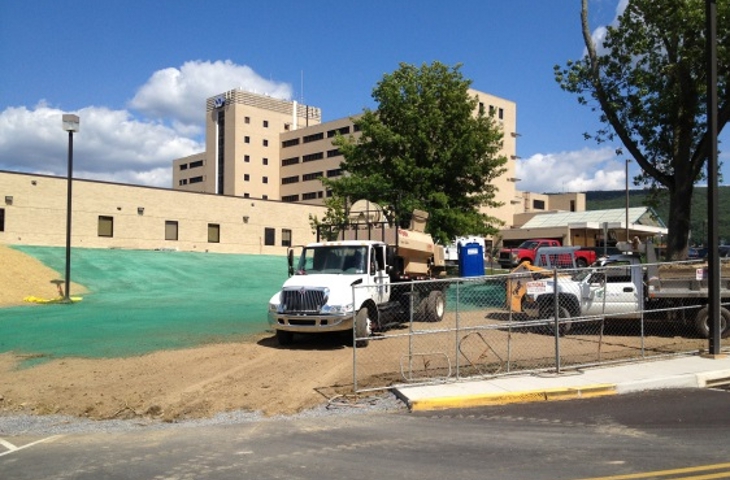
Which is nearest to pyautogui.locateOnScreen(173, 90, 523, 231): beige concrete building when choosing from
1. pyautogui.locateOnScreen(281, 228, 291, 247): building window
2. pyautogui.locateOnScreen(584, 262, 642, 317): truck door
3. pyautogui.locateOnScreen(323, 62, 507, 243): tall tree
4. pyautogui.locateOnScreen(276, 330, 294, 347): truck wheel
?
pyautogui.locateOnScreen(281, 228, 291, 247): building window

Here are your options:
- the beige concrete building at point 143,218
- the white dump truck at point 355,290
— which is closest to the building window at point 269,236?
the beige concrete building at point 143,218

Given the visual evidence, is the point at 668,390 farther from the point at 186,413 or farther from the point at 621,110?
the point at 621,110

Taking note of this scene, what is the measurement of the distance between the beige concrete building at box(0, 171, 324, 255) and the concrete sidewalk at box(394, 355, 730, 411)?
35.2 metres

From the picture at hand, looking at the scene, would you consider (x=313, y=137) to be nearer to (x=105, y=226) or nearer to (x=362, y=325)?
(x=105, y=226)

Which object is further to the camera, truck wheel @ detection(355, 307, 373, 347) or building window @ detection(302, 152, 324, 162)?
building window @ detection(302, 152, 324, 162)

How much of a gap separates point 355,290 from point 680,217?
12707 millimetres

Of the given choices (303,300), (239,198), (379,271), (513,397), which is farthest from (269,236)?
(513,397)

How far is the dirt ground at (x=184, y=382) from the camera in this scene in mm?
9523

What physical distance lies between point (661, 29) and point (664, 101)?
2.31 metres

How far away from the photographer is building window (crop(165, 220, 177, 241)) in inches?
1777

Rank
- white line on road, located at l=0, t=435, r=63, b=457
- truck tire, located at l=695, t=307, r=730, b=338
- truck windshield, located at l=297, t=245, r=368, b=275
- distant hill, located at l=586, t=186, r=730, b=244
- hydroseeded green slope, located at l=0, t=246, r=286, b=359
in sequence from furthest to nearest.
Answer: distant hill, located at l=586, t=186, r=730, b=244 < truck windshield, located at l=297, t=245, r=368, b=275 < hydroseeded green slope, located at l=0, t=246, r=286, b=359 < truck tire, located at l=695, t=307, r=730, b=338 < white line on road, located at l=0, t=435, r=63, b=457

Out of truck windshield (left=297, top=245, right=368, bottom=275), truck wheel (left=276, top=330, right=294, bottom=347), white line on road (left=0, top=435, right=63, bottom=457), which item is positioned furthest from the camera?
truck windshield (left=297, top=245, right=368, bottom=275)

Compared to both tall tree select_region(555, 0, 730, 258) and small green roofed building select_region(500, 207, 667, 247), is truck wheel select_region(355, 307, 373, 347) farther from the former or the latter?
small green roofed building select_region(500, 207, 667, 247)

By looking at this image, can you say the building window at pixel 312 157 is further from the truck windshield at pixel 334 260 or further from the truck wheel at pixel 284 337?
the truck wheel at pixel 284 337
